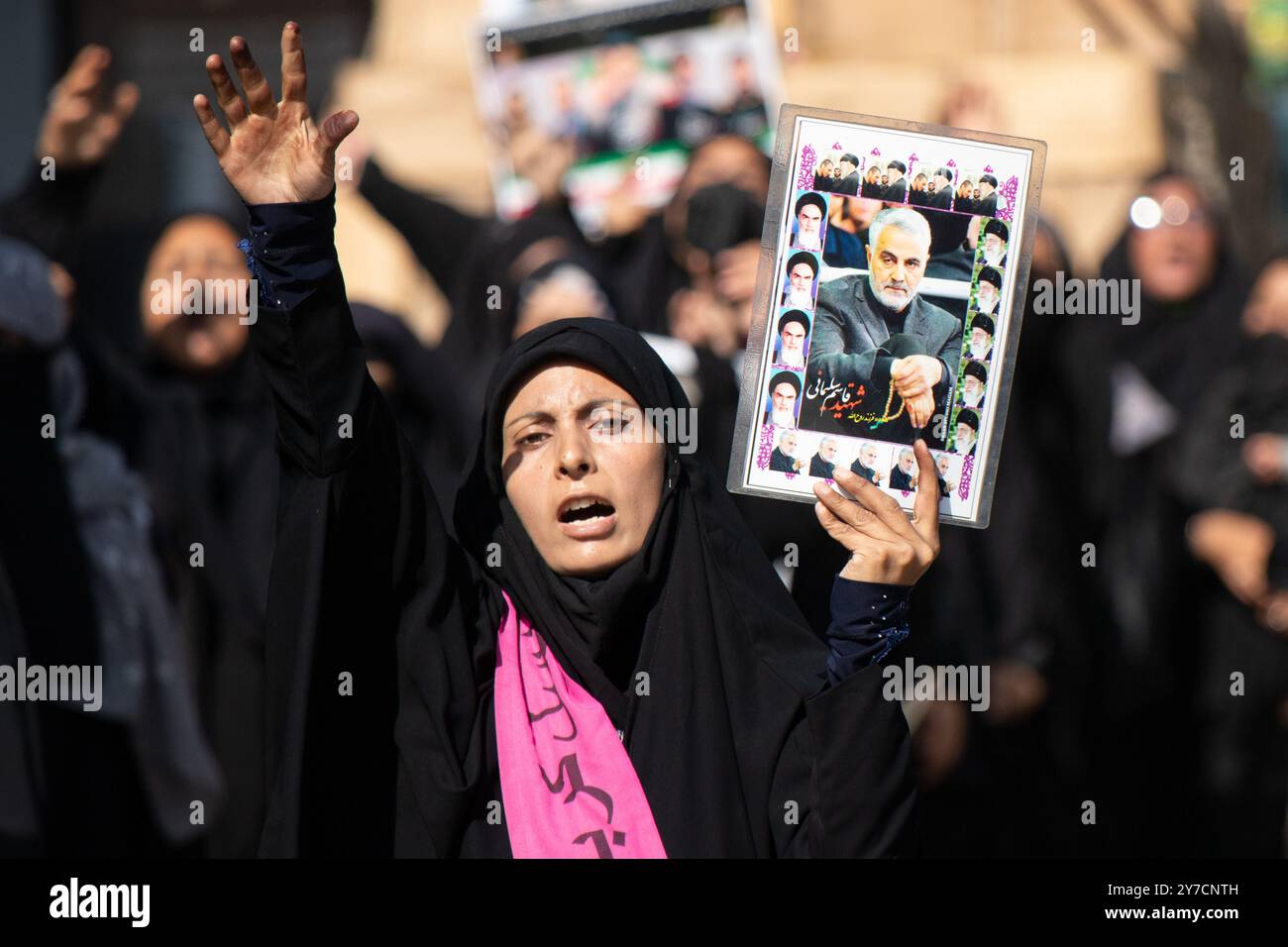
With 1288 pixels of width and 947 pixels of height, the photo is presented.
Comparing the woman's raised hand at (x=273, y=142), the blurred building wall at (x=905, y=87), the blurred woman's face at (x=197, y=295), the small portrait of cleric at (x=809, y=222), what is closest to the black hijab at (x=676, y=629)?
the small portrait of cleric at (x=809, y=222)

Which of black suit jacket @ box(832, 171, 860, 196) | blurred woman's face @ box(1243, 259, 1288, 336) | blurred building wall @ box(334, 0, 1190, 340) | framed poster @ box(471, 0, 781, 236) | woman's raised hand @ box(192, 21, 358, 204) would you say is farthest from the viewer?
blurred building wall @ box(334, 0, 1190, 340)

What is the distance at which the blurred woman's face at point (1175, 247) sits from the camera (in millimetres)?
6305

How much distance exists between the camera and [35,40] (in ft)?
27.2

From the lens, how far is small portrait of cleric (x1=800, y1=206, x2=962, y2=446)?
2906mm

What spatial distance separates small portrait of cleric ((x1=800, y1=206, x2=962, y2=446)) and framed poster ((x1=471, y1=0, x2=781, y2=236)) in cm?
309

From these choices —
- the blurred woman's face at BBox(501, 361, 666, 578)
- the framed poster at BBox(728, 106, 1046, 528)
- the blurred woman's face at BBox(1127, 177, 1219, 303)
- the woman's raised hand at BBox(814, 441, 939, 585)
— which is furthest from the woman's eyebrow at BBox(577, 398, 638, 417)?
the blurred woman's face at BBox(1127, 177, 1219, 303)

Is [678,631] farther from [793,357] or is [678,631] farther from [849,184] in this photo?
[849,184]

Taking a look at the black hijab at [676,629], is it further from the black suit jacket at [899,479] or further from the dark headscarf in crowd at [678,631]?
the black suit jacket at [899,479]

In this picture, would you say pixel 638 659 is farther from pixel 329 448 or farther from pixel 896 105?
pixel 896 105

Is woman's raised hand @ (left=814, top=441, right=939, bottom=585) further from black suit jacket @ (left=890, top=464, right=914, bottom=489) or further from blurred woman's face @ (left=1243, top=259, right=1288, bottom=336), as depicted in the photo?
blurred woman's face @ (left=1243, top=259, right=1288, bottom=336)

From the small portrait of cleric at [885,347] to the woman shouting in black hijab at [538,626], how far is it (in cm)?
10

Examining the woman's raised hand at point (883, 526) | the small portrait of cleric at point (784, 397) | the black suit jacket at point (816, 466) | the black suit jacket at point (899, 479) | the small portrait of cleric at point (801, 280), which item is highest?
the small portrait of cleric at point (801, 280)
